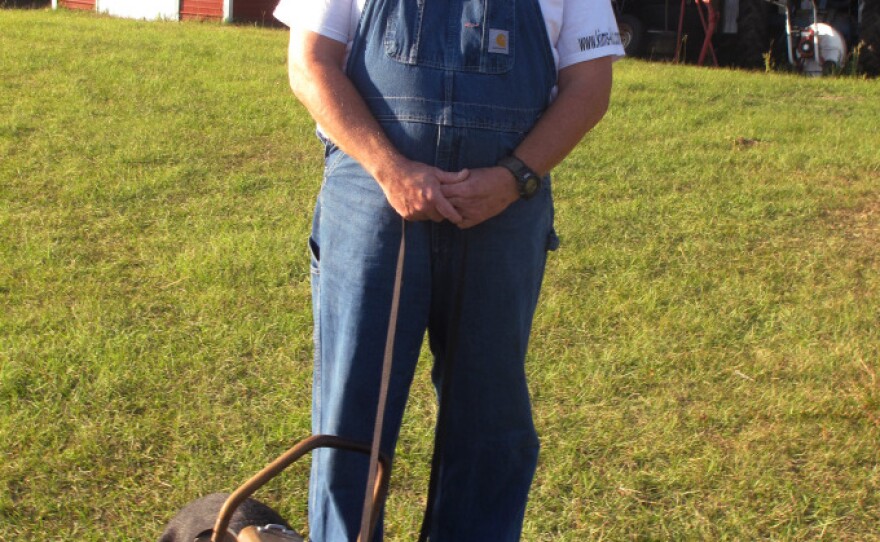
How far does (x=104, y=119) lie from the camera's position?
288 inches

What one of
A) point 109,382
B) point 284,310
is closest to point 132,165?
point 284,310

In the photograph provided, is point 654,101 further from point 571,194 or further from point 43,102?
point 43,102

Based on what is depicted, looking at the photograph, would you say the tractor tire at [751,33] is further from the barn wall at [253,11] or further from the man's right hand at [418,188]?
the man's right hand at [418,188]

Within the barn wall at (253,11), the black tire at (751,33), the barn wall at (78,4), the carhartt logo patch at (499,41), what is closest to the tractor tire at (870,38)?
the black tire at (751,33)

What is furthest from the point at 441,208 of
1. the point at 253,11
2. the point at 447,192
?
the point at 253,11

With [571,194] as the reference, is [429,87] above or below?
above

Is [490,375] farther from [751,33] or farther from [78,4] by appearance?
[78,4]

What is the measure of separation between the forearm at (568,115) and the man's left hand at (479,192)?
0.24ft

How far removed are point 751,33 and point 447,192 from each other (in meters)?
10.9

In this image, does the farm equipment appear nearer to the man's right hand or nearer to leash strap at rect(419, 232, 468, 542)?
leash strap at rect(419, 232, 468, 542)

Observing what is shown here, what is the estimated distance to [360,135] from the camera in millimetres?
2096

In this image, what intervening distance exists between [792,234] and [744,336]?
1494 mm

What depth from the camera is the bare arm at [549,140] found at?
6.87ft

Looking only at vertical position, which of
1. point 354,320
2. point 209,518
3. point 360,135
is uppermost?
point 360,135
